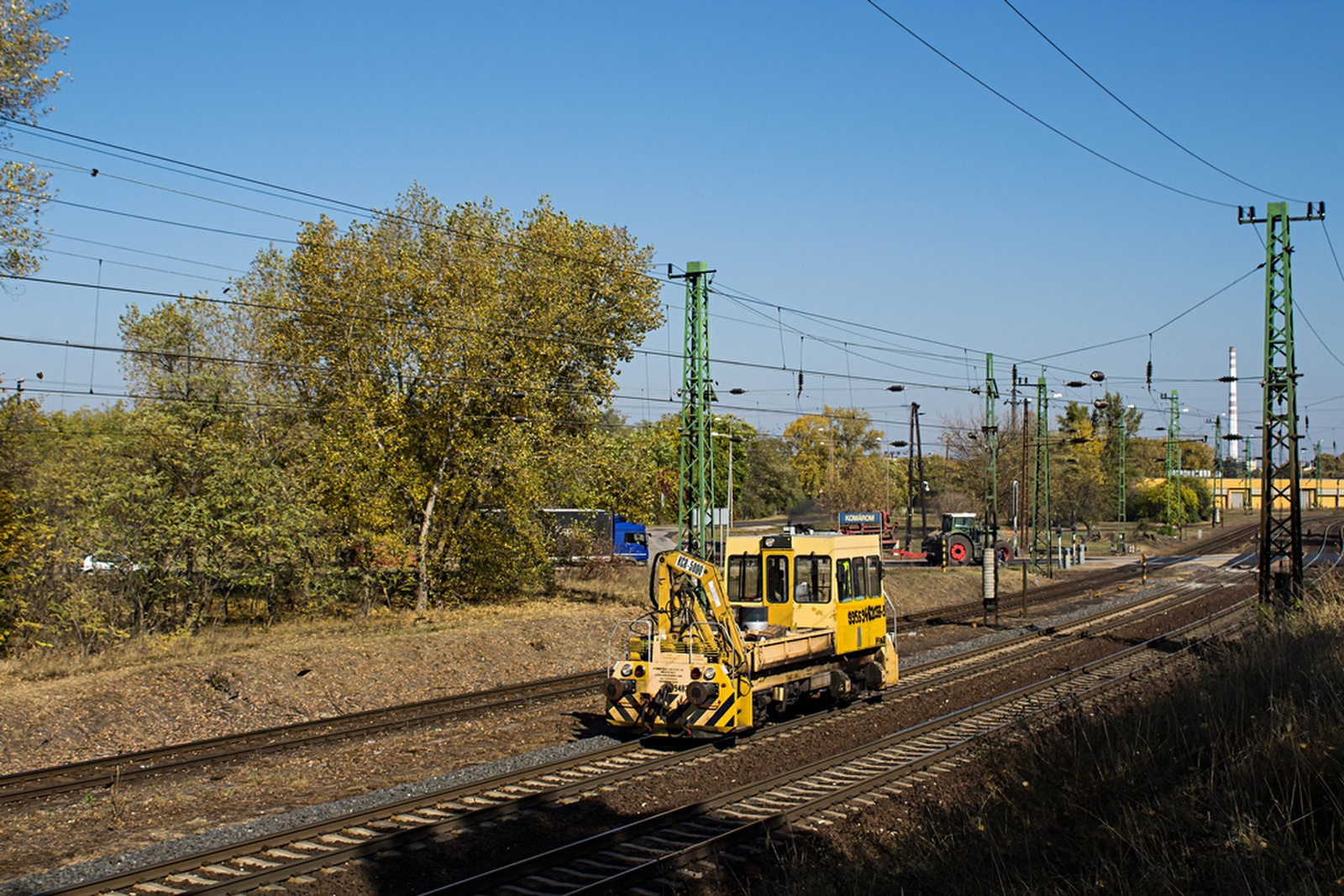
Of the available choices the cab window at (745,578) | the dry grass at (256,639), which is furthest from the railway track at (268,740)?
the cab window at (745,578)

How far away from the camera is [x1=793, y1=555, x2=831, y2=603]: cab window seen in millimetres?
16016

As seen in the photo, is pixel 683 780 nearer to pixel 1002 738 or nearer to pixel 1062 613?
pixel 1002 738

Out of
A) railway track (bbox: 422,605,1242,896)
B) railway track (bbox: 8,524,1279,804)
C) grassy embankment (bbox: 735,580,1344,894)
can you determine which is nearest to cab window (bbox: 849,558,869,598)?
railway track (bbox: 422,605,1242,896)

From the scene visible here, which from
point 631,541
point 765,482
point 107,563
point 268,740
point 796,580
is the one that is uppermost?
point 765,482

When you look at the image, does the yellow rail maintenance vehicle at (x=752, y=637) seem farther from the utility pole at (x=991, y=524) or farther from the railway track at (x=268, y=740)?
the utility pole at (x=991, y=524)

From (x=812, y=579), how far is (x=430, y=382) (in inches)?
638

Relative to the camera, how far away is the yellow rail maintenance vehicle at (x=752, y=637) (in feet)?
45.9

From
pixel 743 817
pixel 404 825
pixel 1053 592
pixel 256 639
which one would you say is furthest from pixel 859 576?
pixel 1053 592

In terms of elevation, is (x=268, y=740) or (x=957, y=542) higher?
(x=957, y=542)

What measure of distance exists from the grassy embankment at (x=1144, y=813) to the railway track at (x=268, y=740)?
28.7 feet

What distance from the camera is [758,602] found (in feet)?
52.6

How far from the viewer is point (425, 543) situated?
2988 cm

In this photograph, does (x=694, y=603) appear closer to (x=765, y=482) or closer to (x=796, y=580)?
(x=796, y=580)

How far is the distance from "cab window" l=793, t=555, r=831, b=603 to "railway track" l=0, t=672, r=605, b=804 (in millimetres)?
5561
